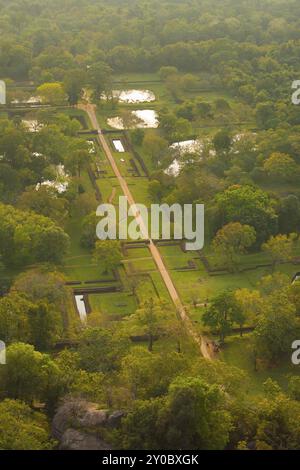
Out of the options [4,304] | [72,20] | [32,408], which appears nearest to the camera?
[32,408]

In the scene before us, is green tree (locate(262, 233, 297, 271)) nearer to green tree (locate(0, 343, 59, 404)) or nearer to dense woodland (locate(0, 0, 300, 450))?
dense woodland (locate(0, 0, 300, 450))

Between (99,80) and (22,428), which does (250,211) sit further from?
(99,80)

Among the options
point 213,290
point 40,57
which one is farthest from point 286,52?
point 213,290

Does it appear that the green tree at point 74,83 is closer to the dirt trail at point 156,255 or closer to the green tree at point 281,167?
the dirt trail at point 156,255

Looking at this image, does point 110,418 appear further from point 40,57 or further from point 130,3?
point 130,3

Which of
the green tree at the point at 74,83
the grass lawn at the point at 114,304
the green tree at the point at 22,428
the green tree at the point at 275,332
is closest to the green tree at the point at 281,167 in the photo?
the grass lawn at the point at 114,304

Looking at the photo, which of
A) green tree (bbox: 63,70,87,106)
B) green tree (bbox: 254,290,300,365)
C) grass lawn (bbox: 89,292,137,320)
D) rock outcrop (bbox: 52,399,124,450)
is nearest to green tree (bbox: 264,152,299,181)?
grass lawn (bbox: 89,292,137,320)
